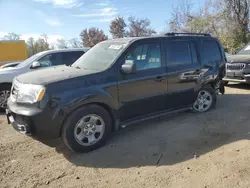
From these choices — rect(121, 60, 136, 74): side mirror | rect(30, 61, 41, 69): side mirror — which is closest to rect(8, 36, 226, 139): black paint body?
rect(121, 60, 136, 74): side mirror

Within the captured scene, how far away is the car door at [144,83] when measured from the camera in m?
4.38

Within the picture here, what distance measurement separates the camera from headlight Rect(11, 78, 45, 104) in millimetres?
3611

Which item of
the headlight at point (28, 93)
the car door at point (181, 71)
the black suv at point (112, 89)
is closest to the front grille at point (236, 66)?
the black suv at point (112, 89)

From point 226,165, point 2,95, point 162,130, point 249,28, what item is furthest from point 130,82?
point 249,28

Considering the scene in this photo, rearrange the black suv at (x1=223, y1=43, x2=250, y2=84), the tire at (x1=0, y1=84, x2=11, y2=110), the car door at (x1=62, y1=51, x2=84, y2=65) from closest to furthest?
the tire at (x1=0, y1=84, x2=11, y2=110)
the car door at (x1=62, y1=51, x2=84, y2=65)
the black suv at (x1=223, y1=43, x2=250, y2=84)

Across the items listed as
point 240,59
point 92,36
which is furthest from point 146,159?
point 92,36

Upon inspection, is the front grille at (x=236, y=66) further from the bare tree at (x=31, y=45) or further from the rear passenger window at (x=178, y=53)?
the bare tree at (x=31, y=45)

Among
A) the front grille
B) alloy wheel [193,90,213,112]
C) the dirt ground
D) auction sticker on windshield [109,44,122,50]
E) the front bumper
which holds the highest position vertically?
auction sticker on windshield [109,44,122,50]

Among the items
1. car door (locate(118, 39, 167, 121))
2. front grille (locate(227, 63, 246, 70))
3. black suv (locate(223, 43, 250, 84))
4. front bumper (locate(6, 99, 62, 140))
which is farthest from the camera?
front grille (locate(227, 63, 246, 70))

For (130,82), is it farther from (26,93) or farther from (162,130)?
(26,93)

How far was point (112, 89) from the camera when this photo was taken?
418 centimetres

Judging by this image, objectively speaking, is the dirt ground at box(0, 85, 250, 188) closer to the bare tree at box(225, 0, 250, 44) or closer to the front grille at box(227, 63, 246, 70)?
the front grille at box(227, 63, 246, 70)

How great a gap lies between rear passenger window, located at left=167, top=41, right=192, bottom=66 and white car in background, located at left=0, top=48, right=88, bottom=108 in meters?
3.95

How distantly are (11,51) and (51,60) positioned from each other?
934 cm
